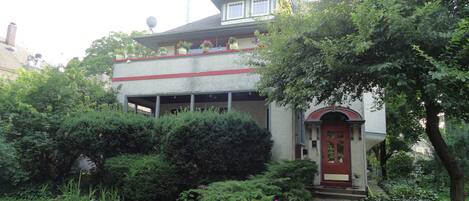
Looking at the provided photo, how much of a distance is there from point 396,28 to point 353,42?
36.3 inches

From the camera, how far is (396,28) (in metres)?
7.31

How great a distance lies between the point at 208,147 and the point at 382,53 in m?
5.44

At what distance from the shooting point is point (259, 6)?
62.6 feet

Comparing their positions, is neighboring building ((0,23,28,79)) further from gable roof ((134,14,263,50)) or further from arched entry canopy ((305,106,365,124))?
arched entry canopy ((305,106,365,124))

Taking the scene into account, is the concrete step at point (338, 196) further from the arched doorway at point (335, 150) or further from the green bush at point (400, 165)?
the green bush at point (400, 165)

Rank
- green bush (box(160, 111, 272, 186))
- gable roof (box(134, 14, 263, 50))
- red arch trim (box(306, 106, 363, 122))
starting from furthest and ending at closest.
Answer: gable roof (box(134, 14, 263, 50)) < red arch trim (box(306, 106, 363, 122)) < green bush (box(160, 111, 272, 186))

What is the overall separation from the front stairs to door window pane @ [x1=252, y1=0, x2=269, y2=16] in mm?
10789

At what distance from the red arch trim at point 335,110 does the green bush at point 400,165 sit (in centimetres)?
1144

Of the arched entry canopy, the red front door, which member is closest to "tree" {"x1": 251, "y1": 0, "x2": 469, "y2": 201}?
the arched entry canopy

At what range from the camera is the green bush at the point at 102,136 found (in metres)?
11.3

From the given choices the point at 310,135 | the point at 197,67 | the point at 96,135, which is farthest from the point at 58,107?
the point at 310,135

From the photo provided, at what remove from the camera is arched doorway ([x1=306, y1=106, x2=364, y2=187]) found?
41.5ft

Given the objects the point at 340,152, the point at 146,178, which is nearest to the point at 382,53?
the point at 340,152

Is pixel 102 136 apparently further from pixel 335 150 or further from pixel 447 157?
pixel 447 157
